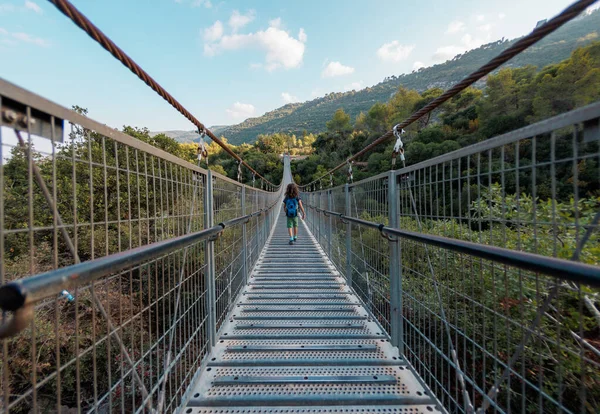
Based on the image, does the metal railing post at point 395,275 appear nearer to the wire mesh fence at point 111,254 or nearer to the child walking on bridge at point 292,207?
the wire mesh fence at point 111,254

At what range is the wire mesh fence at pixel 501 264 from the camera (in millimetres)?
729

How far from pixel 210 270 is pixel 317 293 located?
4.57ft

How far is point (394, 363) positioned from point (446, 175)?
1109 mm

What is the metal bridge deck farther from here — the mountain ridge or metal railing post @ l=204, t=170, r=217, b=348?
the mountain ridge

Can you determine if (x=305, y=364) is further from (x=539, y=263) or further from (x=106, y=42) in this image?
(x=106, y=42)

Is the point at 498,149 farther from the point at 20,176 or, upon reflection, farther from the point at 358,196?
the point at 358,196

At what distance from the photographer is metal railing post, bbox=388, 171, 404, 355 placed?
5.35ft

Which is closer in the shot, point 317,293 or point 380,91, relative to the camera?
point 317,293

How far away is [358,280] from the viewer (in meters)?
2.63

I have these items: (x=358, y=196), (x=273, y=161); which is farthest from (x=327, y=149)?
(x=358, y=196)

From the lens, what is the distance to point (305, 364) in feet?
5.30

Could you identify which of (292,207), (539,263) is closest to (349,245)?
(539,263)

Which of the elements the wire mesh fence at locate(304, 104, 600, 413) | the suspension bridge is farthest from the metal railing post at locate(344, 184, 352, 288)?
the wire mesh fence at locate(304, 104, 600, 413)

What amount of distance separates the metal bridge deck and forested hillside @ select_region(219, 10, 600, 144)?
43688 millimetres
